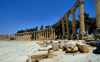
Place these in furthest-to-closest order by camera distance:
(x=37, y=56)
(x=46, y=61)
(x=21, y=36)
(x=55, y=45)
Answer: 1. (x=21, y=36)
2. (x=55, y=45)
3. (x=37, y=56)
4. (x=46, y=61)

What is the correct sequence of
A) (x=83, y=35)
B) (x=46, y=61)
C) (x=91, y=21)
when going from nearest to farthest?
(x=46, y=61) → (x=83, y=35) → (x=91, y=21)

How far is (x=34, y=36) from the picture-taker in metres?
35.8

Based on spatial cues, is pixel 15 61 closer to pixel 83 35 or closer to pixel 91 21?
pixel 83 35

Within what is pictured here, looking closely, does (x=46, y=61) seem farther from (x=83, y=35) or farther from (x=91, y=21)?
(x=91, y=21)

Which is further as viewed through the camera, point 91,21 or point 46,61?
point 91,21

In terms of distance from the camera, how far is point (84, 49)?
420 cm

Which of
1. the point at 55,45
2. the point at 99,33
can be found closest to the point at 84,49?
the point at 55,45

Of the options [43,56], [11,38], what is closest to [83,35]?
[43,56]

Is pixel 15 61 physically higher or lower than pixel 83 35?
lower

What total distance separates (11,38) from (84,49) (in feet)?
139

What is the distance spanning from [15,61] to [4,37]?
4391cm

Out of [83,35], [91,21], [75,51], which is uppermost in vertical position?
[91,21]

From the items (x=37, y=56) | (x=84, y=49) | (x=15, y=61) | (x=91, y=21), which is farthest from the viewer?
(x=91, y=21)

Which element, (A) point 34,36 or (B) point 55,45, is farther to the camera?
(A) point 34,36
